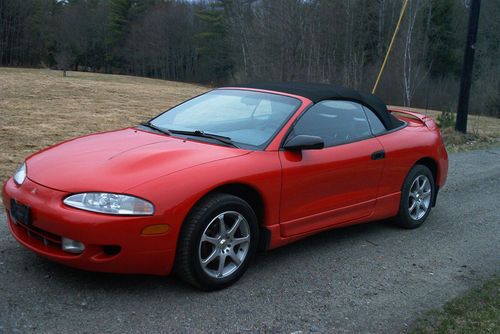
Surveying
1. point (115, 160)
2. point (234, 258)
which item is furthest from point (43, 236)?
point (234, 258)

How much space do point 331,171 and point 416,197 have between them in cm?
158

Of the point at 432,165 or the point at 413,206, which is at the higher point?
the point at 432,165

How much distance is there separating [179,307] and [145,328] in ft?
1.13

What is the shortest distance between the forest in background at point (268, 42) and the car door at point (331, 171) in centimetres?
1026

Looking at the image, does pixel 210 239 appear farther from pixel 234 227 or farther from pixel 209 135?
pixel 209 135

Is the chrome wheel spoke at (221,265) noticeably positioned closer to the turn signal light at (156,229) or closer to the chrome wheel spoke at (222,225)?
the chrome wheel spoke at (222,225)

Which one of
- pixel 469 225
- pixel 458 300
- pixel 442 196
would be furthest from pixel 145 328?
pixel 442 196

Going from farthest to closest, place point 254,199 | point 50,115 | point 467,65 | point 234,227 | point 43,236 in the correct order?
1. point 467,65
2. point 50,115
3. point 254,199
4. point 234,227
5. point 43,236

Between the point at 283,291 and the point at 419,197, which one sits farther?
the point at 419,197

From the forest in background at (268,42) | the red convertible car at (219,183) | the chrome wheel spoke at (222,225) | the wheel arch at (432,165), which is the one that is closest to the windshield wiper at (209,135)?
the red convertible car at (219,183)

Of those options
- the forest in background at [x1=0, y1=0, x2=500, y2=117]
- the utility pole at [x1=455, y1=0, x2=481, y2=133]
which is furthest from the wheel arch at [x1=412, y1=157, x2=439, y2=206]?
the forest in background at [x1=0, y1=0, x2=500, y2=117]

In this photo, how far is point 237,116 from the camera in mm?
4723

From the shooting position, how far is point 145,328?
3156mm

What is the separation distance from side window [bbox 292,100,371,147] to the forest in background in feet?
33.2
